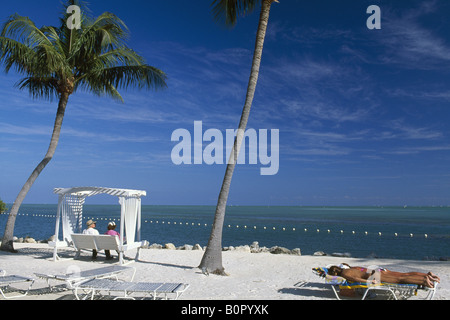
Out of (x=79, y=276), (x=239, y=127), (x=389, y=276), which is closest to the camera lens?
(x=79, y=276)

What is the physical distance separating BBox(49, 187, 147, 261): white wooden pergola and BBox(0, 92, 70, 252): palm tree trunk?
1605 millimetres

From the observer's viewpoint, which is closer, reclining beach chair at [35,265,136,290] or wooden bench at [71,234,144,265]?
reclining beach chair at [35,265,136,290]

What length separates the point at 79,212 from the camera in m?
13.7

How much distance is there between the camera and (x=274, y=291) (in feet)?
25.6

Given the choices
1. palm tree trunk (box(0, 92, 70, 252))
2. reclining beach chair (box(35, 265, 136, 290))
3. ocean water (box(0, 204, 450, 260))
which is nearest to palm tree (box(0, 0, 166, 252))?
palm tree trunk (box(0, 92, 70, 252))

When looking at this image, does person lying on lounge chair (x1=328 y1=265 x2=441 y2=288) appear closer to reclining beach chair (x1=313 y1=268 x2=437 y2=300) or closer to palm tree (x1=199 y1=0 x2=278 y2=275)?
reclining beach chair (x1=313 y1=268 x2=437 y2=300)

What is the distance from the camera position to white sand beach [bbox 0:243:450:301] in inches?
291

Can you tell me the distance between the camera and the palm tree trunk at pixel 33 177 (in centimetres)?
1314

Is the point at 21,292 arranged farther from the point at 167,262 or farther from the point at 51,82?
the point at 51,82

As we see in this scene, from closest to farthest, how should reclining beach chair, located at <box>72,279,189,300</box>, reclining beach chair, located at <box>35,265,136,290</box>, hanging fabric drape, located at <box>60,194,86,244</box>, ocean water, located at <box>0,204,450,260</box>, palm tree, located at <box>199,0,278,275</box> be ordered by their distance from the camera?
reclining beach chair, located at <box>72,279,189,300</box> < reclining beach chair, located at <box>35,265,136,290</box> < palm tree, located at <box>199,0,278,275</box> < hanging fabric drape, located at <box>60,194,86,244</box> < ocean water, located at <box>0,204,450,260</box>

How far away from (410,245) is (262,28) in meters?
22.1

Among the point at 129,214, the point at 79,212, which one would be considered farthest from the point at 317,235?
the point at 129,214

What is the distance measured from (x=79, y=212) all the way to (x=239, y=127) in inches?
279

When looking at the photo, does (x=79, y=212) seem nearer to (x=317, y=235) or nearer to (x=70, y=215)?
(x=70, y=215)
